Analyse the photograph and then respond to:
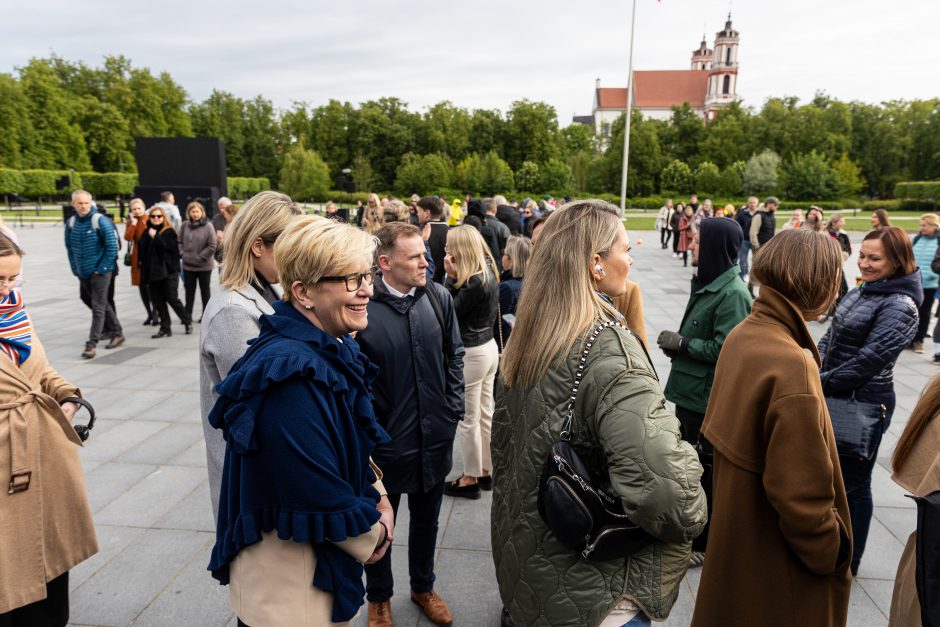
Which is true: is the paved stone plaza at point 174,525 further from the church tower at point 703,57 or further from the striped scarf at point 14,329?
the church tower at point 703,57

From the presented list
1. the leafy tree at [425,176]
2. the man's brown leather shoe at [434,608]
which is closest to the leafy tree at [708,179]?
the leafy tree at [425,176]

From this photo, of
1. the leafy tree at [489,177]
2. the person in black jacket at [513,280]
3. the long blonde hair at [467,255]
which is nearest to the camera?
the long blonde hair at [467,255]

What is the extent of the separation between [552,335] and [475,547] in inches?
96.1

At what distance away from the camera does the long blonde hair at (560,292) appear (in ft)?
5.91

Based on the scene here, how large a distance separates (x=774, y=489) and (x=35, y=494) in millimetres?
2829

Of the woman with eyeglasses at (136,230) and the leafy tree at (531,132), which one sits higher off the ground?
the leafy tree at (531,132)

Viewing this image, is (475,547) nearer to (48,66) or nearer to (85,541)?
(85,541)

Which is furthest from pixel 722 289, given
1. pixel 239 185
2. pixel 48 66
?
pixel 48 66

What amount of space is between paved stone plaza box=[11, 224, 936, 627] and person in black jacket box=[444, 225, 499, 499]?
214mm

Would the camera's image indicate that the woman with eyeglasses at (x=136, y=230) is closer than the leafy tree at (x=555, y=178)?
Yes

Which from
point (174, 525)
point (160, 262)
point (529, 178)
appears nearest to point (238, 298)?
point (174, 525)

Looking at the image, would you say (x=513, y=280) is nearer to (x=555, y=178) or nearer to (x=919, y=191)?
(x=555, y=178)

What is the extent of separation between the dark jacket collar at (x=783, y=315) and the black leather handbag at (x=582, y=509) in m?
0.92

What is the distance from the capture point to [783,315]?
2.18 metres
